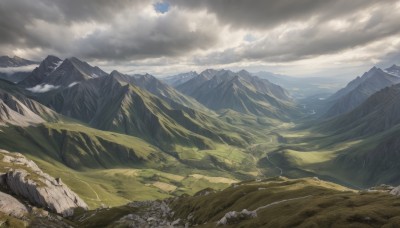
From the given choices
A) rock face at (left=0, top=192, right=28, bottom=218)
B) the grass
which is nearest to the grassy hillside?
the grass

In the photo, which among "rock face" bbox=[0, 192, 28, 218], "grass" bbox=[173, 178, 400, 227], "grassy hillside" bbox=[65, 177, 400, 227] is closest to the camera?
"grass" bbox=[173, 178, 400, 227]

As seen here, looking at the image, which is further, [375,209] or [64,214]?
[64,214]

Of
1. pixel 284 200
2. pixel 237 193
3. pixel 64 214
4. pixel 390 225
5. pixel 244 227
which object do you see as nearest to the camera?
pixel 390 225

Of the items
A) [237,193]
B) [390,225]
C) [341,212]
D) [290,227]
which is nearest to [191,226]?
[237,193]

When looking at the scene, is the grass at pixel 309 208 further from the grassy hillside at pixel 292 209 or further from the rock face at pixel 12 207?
the rock face at pixel 12 207

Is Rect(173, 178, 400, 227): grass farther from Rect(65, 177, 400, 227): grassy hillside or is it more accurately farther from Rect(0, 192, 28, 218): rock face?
Rect(0, 192, 28, 218): rock face

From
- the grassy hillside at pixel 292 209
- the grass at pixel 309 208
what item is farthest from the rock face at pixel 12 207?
the grass at pixel 309 208

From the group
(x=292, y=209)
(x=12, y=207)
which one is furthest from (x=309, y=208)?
(x=12, y=207)

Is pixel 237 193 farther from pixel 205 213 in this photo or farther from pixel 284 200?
pixel 284 200
